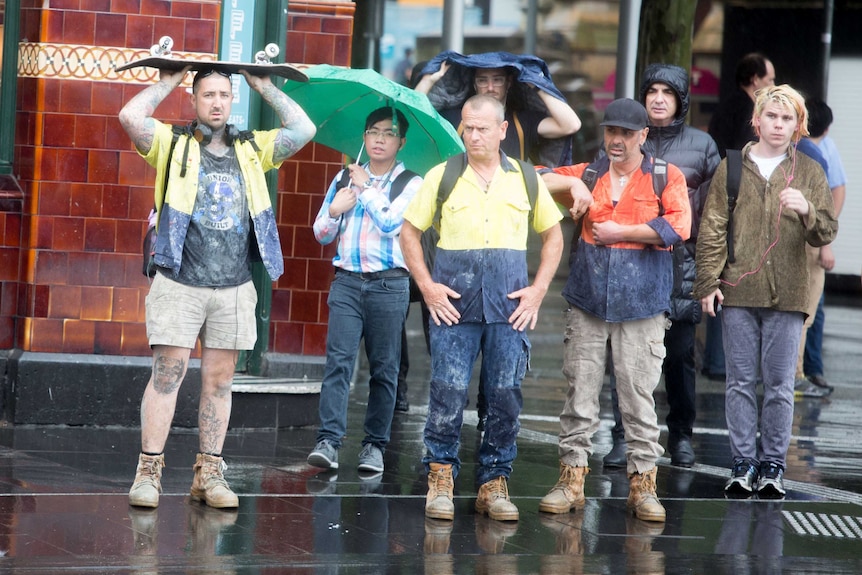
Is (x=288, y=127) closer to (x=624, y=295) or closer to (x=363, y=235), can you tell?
(x=363, y=235)

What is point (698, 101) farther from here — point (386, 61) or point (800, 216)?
point (800, 216)

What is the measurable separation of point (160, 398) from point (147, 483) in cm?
39

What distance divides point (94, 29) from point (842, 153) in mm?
13223

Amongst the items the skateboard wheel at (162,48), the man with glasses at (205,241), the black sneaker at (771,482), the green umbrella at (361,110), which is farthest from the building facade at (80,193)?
the black sneaker at (771,482)

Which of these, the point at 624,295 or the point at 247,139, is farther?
the point at 624,295

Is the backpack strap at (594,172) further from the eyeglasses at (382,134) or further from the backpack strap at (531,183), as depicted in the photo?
the eyeglasses at (382,134)

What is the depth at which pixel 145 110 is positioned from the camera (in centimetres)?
615

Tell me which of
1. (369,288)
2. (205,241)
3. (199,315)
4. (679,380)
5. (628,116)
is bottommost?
(679,380)

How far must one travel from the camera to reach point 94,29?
27.0 feet

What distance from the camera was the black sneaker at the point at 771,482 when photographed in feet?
24.3

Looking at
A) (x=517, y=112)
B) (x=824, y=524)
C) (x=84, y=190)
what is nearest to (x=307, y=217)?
(x=84, y=190)

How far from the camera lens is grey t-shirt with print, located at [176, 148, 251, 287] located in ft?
20.9

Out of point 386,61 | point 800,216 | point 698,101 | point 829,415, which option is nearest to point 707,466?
point 800,216

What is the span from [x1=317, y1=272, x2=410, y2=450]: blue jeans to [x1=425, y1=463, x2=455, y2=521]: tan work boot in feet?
3.70
